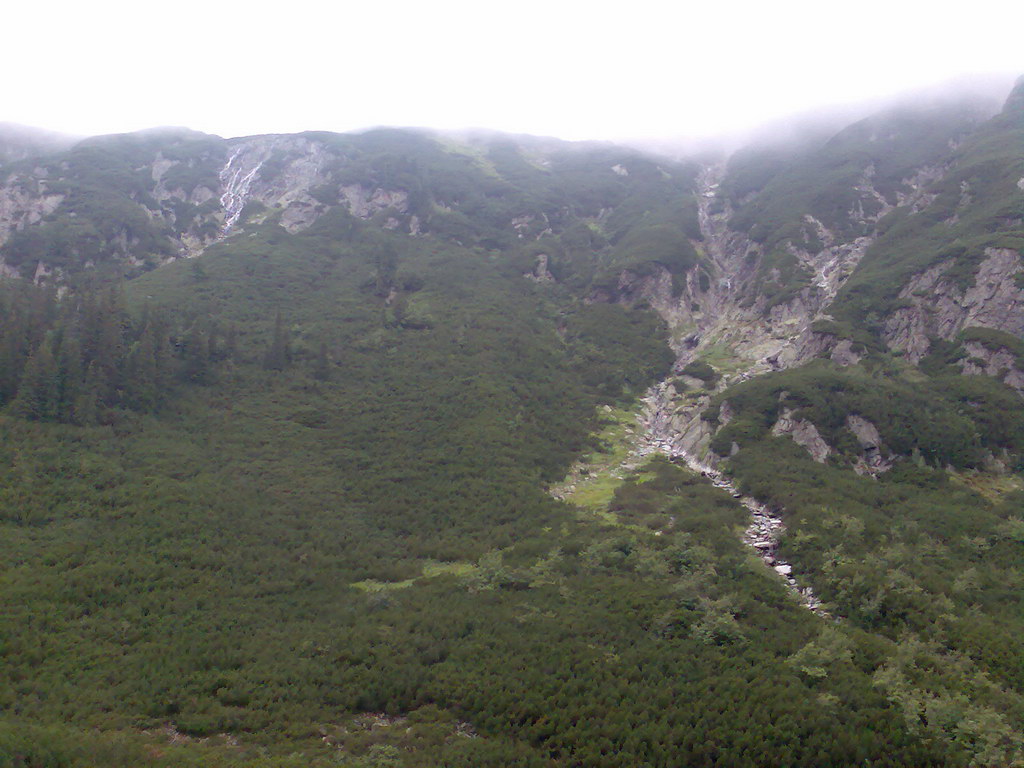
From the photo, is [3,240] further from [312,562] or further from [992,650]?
[992,650]

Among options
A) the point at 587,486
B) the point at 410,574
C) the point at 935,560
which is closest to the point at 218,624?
the point at 410,574

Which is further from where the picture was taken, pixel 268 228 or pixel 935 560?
pixel 268 228

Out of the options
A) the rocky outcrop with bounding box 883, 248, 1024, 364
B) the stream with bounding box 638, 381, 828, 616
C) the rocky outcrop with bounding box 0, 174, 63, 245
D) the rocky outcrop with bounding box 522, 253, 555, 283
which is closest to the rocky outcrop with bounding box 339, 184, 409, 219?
the rocky outcrop with bounding box 522, 253, 555, 283

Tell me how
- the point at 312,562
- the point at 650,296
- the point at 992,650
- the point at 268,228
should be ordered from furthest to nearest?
the point at 268,228, the point at 650,296, the point at 312,562, the point at 992,650

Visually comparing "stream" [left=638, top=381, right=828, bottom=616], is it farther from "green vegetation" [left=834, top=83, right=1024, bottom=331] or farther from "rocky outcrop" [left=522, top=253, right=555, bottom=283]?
"rocky outcrop" [left=522, top=253, right=555, bottom=283]

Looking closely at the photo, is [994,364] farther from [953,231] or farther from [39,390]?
[39,390]

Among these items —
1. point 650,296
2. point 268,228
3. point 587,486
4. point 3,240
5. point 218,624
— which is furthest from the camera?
point 268,228

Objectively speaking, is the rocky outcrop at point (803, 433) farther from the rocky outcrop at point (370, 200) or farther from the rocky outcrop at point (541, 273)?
the rocky outcrop at point (370, 200)
